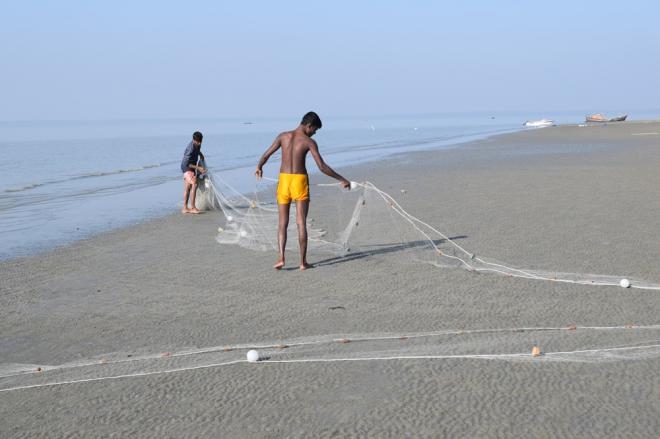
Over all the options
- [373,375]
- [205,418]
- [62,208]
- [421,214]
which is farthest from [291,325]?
[62,208]

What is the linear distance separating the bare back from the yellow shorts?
55 millimetres

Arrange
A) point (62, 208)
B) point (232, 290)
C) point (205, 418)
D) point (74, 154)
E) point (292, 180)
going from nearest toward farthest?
point (205, 418)
point (232, 290)
point (292, 180)
point (62, 208)
point (74, 154)

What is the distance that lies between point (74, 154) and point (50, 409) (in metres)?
36.9

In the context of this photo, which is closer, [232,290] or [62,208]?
[232,290]

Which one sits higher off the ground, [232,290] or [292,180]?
[292,180]

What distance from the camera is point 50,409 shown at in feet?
13.9

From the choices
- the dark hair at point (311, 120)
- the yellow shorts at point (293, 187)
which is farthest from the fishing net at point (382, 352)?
the dark hair at point (311, 120)

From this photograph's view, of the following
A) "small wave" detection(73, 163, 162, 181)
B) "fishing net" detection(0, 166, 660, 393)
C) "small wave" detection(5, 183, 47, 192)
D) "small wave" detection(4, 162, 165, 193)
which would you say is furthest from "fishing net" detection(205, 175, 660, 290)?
"small wave" detection(73, 163, 162, 181)

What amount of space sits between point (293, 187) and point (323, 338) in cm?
299

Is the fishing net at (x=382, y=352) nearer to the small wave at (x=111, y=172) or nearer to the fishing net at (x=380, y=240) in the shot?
the fishing net at (x=380, y=240)

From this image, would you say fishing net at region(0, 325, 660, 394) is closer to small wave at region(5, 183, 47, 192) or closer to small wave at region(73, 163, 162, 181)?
small wave at region(5, 183, 47, 192)

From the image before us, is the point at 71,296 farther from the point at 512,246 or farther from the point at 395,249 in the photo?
the point at 512,246

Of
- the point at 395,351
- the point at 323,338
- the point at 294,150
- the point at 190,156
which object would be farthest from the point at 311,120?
the point at 190,156

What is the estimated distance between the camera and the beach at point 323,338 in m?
3.95
